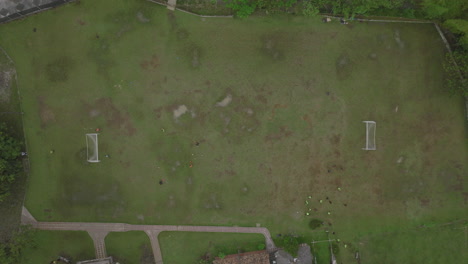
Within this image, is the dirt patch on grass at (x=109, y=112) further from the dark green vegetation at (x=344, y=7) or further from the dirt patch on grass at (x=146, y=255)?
the dark green vegetation at (x=344, y=7)

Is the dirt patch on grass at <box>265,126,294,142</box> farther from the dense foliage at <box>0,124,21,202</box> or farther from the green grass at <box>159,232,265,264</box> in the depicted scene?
the dense foliage at <box>0,124,21,202</box>

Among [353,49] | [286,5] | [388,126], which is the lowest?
[388,126]

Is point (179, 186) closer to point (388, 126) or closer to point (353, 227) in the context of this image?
point (353, 227)

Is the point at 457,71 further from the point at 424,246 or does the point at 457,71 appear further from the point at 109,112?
the point at 109,112

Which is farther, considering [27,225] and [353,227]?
[353,227]

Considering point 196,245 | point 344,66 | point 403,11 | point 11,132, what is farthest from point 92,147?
point 403,11

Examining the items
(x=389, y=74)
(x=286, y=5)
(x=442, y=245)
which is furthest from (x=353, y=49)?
(x=442, y=245)

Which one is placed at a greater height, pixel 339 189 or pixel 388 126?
pixel 388 126
